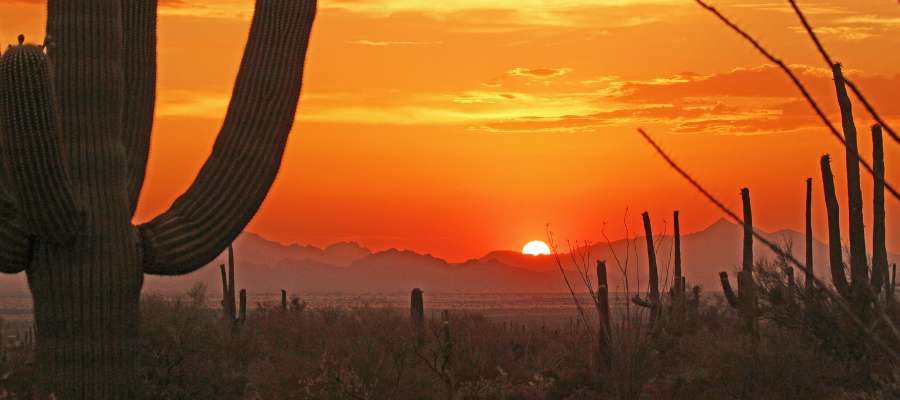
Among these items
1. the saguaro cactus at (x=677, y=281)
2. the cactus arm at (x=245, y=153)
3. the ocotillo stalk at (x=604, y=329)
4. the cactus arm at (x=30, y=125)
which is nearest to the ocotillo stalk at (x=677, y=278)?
the saguaro cactus at (x=677, y=281)

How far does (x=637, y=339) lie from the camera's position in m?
18.1

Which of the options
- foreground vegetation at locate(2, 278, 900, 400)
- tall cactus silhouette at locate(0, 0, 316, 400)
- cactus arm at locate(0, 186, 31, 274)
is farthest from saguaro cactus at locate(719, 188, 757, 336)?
cactus arm at locate(0, 186, 31, 274)

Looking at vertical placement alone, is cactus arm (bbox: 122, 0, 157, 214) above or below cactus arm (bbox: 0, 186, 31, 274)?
above

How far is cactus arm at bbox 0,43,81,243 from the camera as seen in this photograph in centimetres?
1033

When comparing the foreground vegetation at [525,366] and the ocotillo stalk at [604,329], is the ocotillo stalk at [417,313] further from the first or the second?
the ocotillo stalk at [604,329]

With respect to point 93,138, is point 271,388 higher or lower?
lower

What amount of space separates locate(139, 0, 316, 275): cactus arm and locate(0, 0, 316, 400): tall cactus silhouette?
0.04 ft

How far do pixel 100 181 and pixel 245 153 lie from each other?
1.58m

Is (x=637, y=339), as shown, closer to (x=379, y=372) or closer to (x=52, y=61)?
(x=379, y=372)

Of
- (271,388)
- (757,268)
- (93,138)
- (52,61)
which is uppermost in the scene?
(52,61)

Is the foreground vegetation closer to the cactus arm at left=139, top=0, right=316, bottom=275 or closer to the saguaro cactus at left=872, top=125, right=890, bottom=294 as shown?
the saguaro cactus at left=872, top=125, right=890, bottom=294

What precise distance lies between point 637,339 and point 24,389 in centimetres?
880

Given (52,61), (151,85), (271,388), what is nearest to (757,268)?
(271,388)

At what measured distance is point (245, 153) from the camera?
42.0ft
